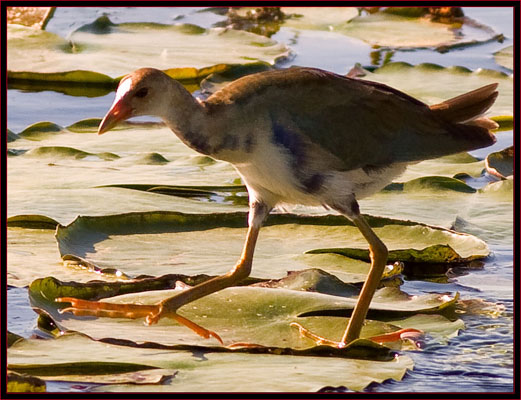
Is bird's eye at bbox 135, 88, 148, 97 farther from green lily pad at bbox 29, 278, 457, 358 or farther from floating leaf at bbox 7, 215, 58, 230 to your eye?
floating leaf at bbox 7, 215, 58, 230

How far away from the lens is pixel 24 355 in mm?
3605

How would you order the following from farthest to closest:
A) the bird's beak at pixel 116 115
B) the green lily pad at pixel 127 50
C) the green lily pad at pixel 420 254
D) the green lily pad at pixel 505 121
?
the green lily pad at pixel 127 50
the green lily pad at pixel 505 121
the green lily pad at pixel 420 254
the bird's beak at pixel 116 115

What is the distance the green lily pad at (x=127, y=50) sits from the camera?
7.03 m

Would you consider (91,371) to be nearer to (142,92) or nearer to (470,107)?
(142,92)

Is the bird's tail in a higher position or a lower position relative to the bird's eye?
lower

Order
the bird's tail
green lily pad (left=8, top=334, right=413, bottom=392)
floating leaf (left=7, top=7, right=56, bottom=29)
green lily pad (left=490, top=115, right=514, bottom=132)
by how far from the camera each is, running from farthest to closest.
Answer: floating leaf (left=7, top=7, right=56, bottom=29) → green lily pad (left=490, top=115, right=514, bottom=132) → the bird's tail → green lily pad (left=8, top=334, right=413, bottom=392)

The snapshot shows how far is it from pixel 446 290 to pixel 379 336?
78cm

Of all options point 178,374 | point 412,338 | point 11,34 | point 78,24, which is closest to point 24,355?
point 178,374

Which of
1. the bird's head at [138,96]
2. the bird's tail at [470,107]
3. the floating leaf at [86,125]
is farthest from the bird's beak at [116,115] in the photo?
the floating leaf at [86,125]

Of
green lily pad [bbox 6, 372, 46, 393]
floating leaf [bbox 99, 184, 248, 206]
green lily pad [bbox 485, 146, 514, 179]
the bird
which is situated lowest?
floating leaf [bbox 99, 184, 248, 206]

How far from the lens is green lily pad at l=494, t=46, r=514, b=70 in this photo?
7.56 meters

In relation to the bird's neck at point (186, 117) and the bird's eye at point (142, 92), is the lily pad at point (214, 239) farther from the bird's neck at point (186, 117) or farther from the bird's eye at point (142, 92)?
the bird's eye at point (142, 92)

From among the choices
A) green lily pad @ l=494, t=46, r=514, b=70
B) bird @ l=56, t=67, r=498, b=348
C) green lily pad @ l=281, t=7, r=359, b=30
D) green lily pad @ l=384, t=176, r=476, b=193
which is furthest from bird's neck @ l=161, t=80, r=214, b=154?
green lily pad @ l=281, t=7, r=359, b=30

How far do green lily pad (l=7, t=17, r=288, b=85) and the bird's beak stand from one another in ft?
10.1
